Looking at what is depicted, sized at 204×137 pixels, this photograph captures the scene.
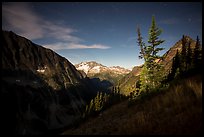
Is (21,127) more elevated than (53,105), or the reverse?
(53,105)

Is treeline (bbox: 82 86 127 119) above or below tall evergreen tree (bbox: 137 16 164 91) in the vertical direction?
below

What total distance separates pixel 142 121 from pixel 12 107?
157366mm

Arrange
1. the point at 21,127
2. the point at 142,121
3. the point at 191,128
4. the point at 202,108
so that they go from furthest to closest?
the point at 21,127, the point at 142,121, the point at 202,108, the point at 191,128

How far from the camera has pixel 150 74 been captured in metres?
32.7

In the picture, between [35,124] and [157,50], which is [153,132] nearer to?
[157,50]

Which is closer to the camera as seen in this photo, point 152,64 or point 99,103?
point 152,64

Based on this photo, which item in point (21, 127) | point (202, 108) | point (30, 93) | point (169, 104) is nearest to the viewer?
point (202, 108)

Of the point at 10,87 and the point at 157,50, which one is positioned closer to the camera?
the point at 157,50

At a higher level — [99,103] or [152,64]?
[152,64]

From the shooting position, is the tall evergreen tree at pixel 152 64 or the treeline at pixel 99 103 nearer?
the tall evergreen tree at pixel 152 64

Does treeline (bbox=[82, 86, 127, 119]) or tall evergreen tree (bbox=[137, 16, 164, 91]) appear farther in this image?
treeline (bbox=[82, 86, 127, 119])

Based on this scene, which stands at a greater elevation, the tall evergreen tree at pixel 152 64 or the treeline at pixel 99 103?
the tall evergreen tree at pixel 152 64

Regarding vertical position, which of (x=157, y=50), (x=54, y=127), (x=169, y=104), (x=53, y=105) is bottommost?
(x=54, y=127)

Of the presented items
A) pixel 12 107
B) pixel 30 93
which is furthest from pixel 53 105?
pixel 12 107
